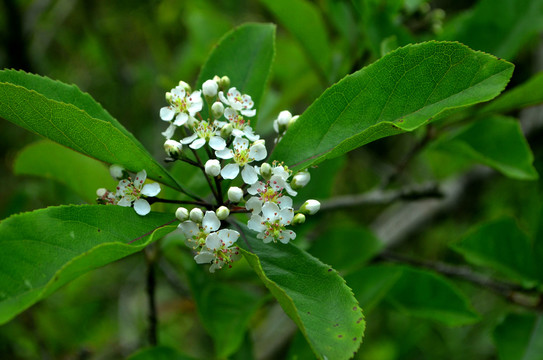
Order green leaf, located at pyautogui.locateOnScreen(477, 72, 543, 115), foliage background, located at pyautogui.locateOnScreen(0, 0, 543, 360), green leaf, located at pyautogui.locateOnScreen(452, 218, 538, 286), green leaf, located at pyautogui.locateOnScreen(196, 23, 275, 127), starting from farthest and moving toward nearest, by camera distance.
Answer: foliage background, located at pyautogui.locateOnScreen(0, 0, 543, 360) → green leaf, located at pyautogui.locateOnScreen(452, 218, 538, 286) → green leaf, located at pyautogui.locateOnScreen(477, 72, 543, 115) → green leaf, located at pyautogui.locateOnScreen(196, 23, 275, 127)

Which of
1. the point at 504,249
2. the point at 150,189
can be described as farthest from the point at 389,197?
the point at 150,189

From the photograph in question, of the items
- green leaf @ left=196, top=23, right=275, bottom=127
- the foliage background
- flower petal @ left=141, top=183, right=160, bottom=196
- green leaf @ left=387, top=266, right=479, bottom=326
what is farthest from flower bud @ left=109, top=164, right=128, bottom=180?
green leaf @ left=387, top=266, right=479, bottom=326

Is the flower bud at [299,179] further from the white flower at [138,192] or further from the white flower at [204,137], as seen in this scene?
the white flower at [138,192]

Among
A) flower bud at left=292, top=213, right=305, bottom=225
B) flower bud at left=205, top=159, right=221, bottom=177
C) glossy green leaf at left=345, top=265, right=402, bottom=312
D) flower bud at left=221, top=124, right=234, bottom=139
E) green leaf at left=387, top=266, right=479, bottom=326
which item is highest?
flower bud at left=221, top=124, right=234, bottom=139

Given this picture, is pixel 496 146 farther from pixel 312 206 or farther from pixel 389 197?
pixel 312 206

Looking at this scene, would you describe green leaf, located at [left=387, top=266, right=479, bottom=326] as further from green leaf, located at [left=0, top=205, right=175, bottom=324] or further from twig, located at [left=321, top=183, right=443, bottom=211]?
green leaf, located at [left=0, top=205, right=175, bottom=324]

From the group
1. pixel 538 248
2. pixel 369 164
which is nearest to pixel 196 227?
pixel 538 248

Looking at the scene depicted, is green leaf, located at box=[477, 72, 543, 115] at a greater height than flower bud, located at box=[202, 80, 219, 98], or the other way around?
flower bud, located at box=[202, 80, 219, 98]
